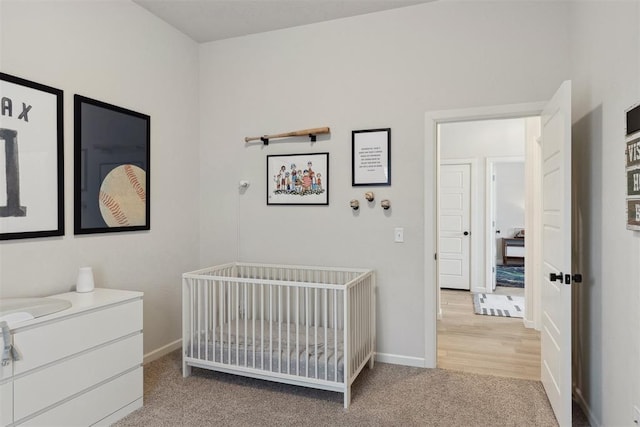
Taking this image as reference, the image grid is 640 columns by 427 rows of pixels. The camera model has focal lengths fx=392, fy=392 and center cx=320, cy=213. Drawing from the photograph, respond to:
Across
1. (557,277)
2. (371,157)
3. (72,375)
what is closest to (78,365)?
(72,375)

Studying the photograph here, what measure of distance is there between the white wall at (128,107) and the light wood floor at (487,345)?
231 centimetres

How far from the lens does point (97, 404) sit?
206 cm

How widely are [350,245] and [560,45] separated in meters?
1.99

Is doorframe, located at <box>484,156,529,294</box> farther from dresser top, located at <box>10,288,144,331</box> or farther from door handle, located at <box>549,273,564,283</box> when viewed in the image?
dresser top, located at <box>10,288,144,331</box>

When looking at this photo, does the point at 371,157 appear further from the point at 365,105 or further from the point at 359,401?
the point at 359,401

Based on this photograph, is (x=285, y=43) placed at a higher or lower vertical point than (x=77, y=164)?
higher

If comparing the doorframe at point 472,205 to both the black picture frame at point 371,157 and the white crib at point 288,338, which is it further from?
the white crib at point 288,338

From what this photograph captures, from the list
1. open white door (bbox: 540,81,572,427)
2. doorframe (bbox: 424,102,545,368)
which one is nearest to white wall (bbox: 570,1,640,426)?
open white door (bbox: 540,81,572,427)

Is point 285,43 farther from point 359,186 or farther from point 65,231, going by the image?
point 65,231

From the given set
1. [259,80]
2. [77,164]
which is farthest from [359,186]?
[77,164]

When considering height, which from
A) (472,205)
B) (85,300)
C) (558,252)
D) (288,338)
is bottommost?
(288,338)

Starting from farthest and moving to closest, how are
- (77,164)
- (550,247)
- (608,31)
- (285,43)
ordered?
(285,43) → (77,164) → (550,247) → (608,31)

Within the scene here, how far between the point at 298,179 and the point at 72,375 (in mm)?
1997

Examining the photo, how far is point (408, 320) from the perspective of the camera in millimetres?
2955
